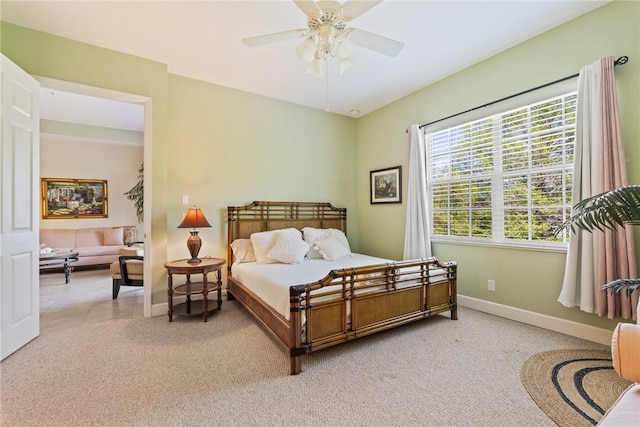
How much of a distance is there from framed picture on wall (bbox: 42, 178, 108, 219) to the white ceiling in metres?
4.54

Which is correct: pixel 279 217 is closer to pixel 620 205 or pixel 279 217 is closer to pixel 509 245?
pixel 509 245

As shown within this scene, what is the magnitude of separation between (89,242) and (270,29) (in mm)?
6107

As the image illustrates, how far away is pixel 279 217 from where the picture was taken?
4285 mm

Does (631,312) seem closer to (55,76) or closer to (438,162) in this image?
(438,162)

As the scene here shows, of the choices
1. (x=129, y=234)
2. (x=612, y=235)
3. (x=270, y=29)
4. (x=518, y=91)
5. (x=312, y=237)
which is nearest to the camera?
(x=612, y=235)

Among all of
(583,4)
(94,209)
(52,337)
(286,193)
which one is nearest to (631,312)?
(583,4)

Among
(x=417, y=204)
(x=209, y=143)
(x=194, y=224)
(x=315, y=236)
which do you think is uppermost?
(x=209, y=143)

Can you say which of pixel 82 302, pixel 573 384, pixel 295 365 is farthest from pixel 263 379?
pixel 82 302

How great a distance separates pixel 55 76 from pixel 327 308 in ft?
11.6

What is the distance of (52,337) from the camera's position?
2.66 metres

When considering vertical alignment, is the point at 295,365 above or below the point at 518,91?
below

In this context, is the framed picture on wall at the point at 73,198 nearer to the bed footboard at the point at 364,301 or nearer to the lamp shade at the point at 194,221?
the lamp shade at the point at 194,221

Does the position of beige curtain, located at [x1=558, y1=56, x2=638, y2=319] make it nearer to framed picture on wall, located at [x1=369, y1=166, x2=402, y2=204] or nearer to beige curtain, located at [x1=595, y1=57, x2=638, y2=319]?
beige curtain, located at [x1=595, y1=57, x2=638, y2=319]

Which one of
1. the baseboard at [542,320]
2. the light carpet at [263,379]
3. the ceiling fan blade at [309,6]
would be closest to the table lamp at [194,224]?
the light carpet at [263,379]
